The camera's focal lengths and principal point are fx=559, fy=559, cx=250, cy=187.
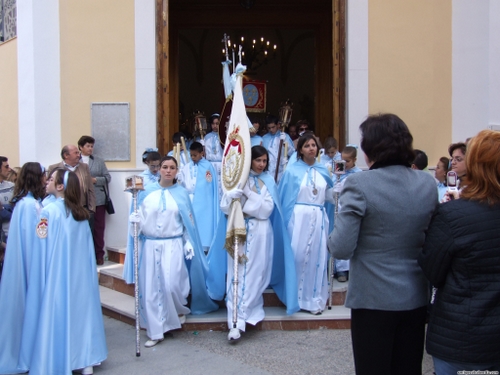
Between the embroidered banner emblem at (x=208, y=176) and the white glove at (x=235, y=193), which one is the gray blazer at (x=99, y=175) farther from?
the white glove at (x=235, y=193)

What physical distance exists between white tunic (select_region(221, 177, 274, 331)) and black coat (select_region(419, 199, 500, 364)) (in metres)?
3.25

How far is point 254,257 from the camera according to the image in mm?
5711

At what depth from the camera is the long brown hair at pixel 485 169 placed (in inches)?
96.5

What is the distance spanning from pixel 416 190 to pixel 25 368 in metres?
3.57

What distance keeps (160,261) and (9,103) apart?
5481 millimetres

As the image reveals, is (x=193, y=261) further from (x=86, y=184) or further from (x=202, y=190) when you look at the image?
(x=202, y=190)

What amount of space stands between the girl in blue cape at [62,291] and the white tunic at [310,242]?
7.52 feet

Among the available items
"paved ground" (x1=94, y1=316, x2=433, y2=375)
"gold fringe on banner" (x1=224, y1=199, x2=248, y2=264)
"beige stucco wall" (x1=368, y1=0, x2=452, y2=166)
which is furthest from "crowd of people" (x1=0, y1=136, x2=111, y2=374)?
"beige stucco wall" (x1=368, y1=0, x2=452, y2=166)

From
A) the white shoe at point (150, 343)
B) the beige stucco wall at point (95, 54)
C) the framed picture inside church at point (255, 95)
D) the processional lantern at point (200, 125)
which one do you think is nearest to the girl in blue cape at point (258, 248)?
the white shoe at point (150, 343)

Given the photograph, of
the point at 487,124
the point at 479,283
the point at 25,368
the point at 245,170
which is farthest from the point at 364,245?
the point at 487,124

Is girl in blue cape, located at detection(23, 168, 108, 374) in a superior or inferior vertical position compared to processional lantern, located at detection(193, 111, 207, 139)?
inferior

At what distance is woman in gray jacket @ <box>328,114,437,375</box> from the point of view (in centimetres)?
270

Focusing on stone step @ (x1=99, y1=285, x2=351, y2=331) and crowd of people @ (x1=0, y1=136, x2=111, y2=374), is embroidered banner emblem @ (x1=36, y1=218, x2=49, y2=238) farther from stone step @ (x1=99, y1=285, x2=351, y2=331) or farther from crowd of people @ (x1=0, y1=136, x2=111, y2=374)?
stone step @ (x1=99, y1=285, x2=351, y2=331)

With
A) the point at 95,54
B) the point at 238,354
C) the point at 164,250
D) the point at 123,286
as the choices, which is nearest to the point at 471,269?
the point at 238,354
